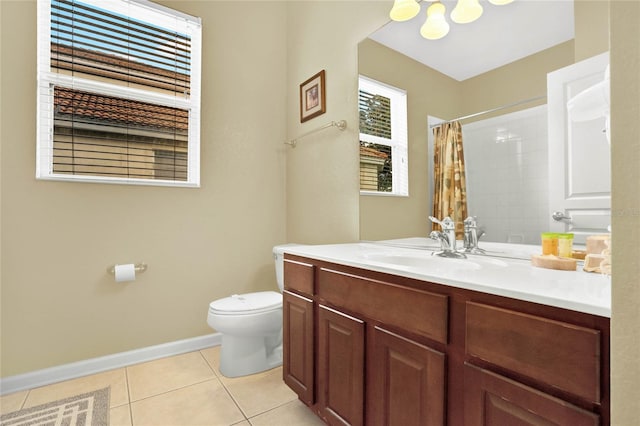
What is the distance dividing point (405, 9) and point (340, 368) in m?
1.76

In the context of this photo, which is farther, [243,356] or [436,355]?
[243,356]

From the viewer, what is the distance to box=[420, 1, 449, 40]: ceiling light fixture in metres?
1.58

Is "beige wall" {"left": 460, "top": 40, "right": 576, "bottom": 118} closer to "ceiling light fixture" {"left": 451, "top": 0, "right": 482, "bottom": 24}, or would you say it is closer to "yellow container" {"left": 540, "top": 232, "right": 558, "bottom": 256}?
Answer: "ceiling light fixture" {"left": 451, "top": 0, "right": 482, "bottom": 24}

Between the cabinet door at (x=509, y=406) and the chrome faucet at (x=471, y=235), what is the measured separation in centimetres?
69

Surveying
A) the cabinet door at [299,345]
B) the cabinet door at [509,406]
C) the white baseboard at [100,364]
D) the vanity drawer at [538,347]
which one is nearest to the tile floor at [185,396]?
the white baseboard at [100,364]

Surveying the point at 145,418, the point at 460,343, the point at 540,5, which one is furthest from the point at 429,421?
the point at 540,5

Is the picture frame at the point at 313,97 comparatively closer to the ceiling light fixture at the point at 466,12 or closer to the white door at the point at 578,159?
the ceiling light fixture at the point at 466,12

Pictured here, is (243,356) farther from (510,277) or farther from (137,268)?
(510,277)

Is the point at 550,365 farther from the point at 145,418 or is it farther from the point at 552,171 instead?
the point at 145,418

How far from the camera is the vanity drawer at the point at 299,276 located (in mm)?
1495

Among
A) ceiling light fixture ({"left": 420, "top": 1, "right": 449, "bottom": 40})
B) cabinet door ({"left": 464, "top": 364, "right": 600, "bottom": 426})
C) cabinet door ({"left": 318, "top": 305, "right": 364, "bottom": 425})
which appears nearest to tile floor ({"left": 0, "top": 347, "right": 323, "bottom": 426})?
cabinet door ({"left": 318, "top": 305, "right": 364, "bottom": 425})

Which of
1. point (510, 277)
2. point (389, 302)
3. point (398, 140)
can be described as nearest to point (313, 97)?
point (398, 140)

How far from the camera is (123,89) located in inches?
84.5
